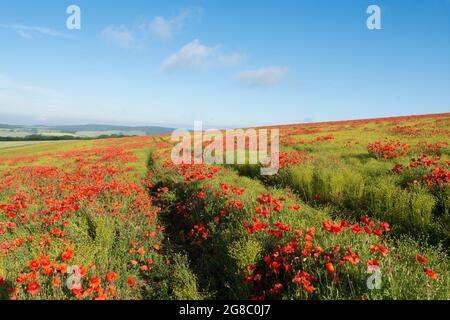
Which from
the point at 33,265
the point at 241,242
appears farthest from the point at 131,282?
the point at 241,242

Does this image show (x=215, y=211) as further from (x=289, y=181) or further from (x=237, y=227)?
(x=289, y=181)

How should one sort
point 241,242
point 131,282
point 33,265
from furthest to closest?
point 241,242 → point 131,282 → point 33,265

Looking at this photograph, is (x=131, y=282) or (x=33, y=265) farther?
(x=131, y=282)

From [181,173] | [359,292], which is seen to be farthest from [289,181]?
[359,292]

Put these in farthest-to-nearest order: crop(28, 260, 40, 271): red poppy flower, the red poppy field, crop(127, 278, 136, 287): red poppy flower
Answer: crop(127, 278, 136, 287): red poppy flower
crop(28, 260, 40, 271): red poppy flower
the red poppy field

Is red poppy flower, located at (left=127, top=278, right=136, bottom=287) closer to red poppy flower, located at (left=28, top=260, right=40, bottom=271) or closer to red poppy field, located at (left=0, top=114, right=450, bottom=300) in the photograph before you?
red poppy field, located at (left=0, top=114, right=450, bottom=300)

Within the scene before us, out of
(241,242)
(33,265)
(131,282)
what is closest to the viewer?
(33,265)

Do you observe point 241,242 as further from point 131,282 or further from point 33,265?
point 33,265

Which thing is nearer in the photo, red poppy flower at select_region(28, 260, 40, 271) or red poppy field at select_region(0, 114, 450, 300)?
red poppy field at select_region(0, 114, 450, 300)

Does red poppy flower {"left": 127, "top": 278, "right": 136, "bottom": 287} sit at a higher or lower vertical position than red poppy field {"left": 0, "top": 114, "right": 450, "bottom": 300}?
lower

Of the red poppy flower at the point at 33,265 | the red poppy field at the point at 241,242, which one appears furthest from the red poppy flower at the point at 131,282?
the red poppy flower at the point at 33,265

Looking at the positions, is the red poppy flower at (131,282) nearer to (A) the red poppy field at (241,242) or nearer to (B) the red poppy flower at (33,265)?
(A) the red poppy field at (241,242)

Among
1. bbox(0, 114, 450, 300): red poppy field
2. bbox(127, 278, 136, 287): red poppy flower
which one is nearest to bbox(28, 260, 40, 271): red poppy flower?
bbox(0, 114, 450, 300): red poppy field
